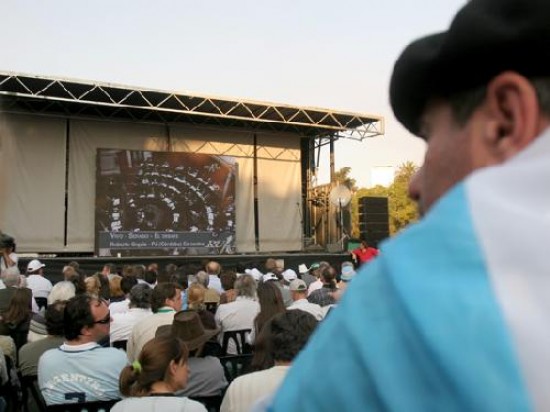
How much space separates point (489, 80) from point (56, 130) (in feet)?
56.6

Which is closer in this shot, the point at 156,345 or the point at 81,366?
the point at 156,345

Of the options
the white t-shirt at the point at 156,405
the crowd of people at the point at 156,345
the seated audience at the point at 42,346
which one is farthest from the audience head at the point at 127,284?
the white t-shirt at the point at 156,405

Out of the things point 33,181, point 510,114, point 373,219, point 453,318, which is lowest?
point 453,318

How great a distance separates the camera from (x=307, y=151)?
1956 centimetres

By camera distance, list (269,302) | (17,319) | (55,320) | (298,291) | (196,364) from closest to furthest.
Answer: (196,364)
(55,320)
(269,302)
(17,319)
(298,291)

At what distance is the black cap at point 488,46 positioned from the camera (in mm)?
579

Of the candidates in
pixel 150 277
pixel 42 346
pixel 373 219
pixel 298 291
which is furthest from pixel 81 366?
pixel 373 219

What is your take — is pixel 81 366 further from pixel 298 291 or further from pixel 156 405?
pixel 298 291

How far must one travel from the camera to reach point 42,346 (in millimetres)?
4453

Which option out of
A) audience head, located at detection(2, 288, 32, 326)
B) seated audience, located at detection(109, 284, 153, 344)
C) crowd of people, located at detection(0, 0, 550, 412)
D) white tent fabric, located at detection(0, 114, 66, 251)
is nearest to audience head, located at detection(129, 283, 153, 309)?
seated audience, located at detection(109, 284, 153, 344)

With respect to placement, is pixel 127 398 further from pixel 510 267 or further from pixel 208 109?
pixel 208 109

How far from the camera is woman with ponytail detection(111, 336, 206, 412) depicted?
8.70 ft

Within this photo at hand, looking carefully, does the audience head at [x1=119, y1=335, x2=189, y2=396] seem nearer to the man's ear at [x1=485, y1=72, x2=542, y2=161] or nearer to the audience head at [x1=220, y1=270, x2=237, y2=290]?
the man's ear at [x1=485, y1=72, x2=542, y2=161]

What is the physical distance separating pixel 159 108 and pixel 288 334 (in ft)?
43.5
